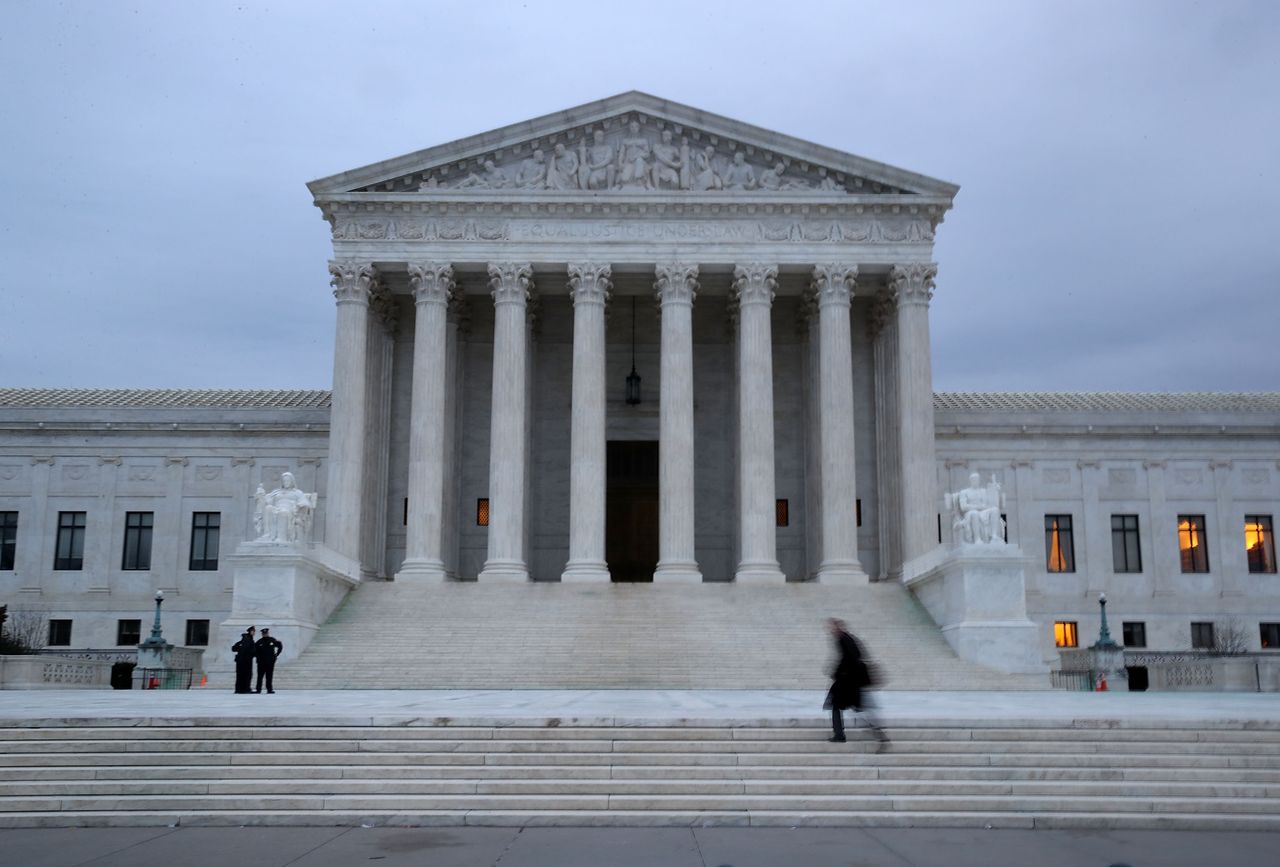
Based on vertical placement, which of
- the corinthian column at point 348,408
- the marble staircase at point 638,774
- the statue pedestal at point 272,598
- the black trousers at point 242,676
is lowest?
the marble staircase at point 638,774

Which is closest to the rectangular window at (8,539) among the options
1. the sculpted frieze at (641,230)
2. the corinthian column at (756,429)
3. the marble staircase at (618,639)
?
the marble staircase at (618,639)

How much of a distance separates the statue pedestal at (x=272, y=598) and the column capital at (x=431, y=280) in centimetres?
1212

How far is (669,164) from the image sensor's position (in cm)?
4697

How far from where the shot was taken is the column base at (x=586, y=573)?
4353 centimetres

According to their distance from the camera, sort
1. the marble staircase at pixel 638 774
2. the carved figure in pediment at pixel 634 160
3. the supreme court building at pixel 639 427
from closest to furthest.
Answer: the marble staircase at pixel 638 774 < the supreme court building at pixel 639 427 < the carved figure in pediment at pixel 634 160

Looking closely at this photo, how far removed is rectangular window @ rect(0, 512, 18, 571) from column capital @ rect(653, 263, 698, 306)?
97.7ft

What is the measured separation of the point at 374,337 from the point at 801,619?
20.5m

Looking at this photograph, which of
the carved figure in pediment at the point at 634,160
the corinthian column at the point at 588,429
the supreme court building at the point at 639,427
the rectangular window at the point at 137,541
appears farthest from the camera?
the rectangular window at the point at 137,541

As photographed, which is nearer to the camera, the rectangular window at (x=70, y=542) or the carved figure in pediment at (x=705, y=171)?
the carved figure in pediment at (x=705, y=171)

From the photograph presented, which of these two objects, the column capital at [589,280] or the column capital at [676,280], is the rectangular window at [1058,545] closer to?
the column capital at [676,280]

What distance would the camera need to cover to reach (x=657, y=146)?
47.2 meters

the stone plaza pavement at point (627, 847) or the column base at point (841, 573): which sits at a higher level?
the column base at point (841, 573)

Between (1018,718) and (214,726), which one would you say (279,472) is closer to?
(214,726)

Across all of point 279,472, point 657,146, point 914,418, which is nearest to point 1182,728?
point 914,418
